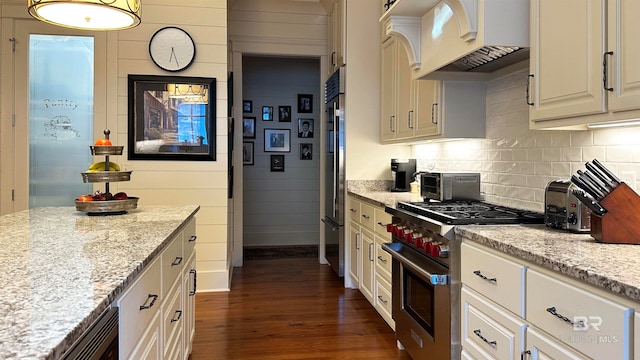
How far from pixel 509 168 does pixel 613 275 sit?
5.16 feet

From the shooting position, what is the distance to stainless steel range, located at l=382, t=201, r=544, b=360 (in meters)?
2.01

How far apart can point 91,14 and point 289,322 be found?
2.33 m

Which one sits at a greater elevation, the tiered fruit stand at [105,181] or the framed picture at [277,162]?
the framed picture at [277,162]

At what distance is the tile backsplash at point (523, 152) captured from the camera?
1.88m

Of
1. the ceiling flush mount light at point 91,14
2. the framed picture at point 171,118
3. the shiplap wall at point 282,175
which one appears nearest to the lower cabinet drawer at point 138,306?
the ceiling flush mount light at point 91,14

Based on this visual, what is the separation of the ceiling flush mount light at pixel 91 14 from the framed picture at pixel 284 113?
3.92m

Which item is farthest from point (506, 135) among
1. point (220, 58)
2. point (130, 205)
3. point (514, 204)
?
point (220, 58)

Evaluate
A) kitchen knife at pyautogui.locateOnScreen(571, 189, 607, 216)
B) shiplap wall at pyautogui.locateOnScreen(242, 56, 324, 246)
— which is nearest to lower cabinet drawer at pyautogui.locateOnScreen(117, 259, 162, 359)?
kitchen knife at pyautogui.locateOnScreen(571, 189, 607, 216)

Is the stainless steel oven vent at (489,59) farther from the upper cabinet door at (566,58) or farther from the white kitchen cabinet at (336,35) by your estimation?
the white kitchen cabinet at (336,35)

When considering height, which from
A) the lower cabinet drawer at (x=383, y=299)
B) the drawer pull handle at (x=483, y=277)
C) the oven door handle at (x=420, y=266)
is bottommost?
the lower cabinet drawer at (x=383, y=299)

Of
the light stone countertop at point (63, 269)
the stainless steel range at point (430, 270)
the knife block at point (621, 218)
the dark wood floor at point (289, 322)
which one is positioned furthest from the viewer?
the dark wood floor at point (289, 322)

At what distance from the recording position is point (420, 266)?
225 centimetres

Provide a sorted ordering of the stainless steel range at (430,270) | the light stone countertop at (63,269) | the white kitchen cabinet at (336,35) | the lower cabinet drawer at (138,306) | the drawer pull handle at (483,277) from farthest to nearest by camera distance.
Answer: the white kitchen cabinet at (336,35), the stainless steel range at (430,270), the drawer pull handle at (483,277), the lower cabinet drawer at (138,306), the light stone countertop at (63,269)

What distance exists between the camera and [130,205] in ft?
7.66
